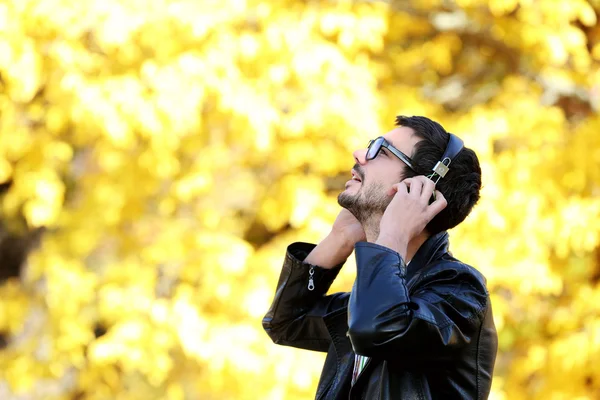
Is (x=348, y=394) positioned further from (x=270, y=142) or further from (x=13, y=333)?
(x=13, y=333)

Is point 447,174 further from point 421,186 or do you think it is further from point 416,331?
point 416,331

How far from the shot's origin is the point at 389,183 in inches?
89.5

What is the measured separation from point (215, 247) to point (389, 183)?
3.32m

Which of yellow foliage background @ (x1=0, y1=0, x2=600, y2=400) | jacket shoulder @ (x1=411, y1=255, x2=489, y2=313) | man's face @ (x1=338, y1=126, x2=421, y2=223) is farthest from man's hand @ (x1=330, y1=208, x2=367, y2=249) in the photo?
yellow foliage background @ (x1=0, y1=0, x2=600, y2=400)

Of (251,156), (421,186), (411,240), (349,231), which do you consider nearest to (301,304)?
(349,231)

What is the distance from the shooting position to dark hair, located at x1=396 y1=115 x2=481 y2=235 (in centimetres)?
228

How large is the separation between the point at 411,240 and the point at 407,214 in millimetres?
198

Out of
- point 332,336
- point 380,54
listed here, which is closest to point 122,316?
point 380,54

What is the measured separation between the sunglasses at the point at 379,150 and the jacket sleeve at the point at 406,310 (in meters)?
0.35

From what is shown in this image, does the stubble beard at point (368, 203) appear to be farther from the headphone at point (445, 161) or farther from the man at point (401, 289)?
the headphone at point (445, 161)

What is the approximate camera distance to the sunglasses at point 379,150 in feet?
7.48

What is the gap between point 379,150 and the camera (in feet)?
7.58

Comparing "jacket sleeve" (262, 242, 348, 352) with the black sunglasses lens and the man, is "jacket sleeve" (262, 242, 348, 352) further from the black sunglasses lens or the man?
the black sunglasses lens

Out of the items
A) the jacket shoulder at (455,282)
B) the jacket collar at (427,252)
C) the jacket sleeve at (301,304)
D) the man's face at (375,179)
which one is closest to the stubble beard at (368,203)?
the man's face at (375,179)
